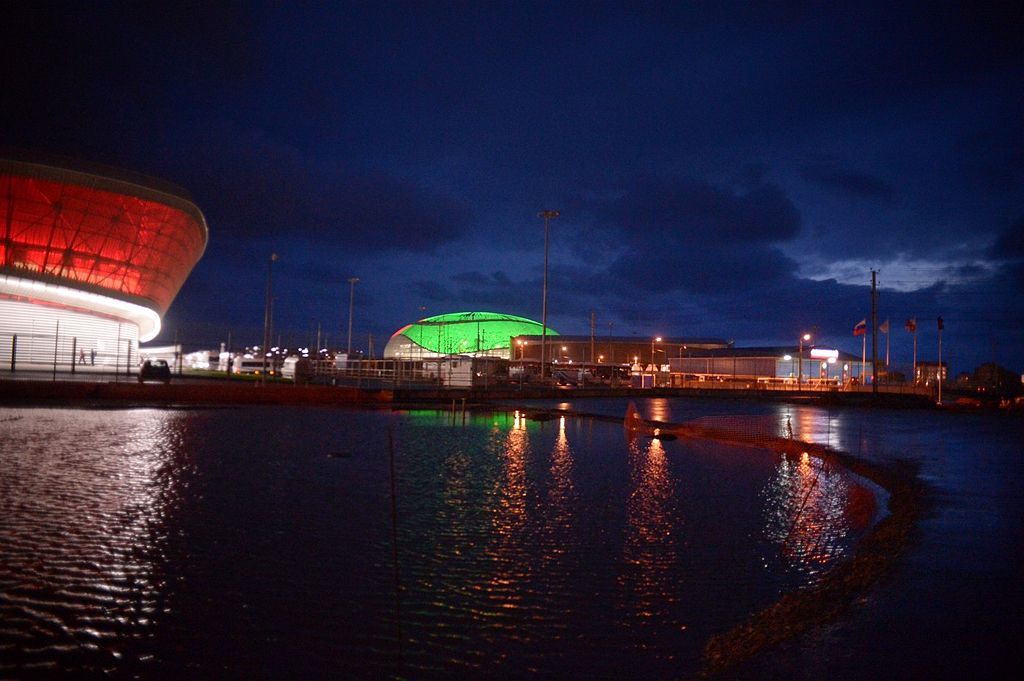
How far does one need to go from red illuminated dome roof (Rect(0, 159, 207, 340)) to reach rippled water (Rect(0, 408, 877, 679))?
1486 inches

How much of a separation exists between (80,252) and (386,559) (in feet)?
164

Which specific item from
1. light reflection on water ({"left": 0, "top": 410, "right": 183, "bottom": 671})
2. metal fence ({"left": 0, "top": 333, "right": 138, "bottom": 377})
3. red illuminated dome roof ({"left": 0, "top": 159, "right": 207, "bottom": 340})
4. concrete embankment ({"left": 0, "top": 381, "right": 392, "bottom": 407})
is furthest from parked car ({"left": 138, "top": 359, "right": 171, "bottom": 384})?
light reflection on water ({"left": 0, "top": 410, "right": 183, "bottom": 671})

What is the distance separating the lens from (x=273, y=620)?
509 centimetres

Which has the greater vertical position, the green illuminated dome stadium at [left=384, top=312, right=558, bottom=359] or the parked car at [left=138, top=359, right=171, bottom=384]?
the green illuminated dome stadium at [left=384, top=312, right=558, bottom=359]

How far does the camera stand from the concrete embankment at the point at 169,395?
24688mm

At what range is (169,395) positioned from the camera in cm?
2664

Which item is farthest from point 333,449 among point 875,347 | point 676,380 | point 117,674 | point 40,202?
point 676,380

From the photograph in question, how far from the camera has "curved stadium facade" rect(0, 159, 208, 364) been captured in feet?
144

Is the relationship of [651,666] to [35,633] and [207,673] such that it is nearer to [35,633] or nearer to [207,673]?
[207,673]

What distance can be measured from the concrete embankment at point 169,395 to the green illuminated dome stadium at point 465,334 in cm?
9308

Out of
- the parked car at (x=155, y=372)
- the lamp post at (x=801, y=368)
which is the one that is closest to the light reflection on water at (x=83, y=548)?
the parked car at (x=155, y=372)

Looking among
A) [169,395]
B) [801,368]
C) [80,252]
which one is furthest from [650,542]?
[801,368]

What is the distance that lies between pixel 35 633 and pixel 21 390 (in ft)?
78.8

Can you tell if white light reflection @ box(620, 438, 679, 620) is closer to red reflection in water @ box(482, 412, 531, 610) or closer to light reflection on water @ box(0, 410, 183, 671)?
red reflection in water @ box(482, 412, 531, 610)
